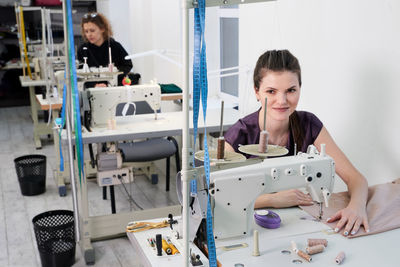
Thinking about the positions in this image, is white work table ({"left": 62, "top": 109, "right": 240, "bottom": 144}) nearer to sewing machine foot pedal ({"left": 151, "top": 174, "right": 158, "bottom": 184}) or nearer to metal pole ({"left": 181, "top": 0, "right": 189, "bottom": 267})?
sewing machine foot pedal ({"left": 151, "top": 174, "right": 158, "bottom": 184})

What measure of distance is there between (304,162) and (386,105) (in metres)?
0.81

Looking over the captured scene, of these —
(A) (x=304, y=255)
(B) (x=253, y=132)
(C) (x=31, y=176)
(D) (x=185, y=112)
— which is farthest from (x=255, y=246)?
(C) (x=31, y=176)

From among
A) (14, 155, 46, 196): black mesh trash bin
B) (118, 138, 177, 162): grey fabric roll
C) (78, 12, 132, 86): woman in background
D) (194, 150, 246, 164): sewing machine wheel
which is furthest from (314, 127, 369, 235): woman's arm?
(78, 12, 132, 86): woman in background

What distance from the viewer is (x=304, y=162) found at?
1.65 m

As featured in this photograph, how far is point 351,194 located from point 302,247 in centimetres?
46

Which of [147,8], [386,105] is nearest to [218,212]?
[386,105]

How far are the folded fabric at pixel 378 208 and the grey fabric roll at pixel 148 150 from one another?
1974 mm

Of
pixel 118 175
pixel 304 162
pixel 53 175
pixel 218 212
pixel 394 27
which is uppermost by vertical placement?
pixel 394 27

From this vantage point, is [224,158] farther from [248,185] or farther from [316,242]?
[316,242]

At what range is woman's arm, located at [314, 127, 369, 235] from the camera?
66.6 inches

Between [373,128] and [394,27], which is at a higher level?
[394,27]

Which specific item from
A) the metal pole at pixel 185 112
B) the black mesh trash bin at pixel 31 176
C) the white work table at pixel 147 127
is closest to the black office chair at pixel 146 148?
the white work table at pixel 147 127

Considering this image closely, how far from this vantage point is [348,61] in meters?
2.46

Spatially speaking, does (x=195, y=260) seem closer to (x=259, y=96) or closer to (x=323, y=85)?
(x=259, y=96)
